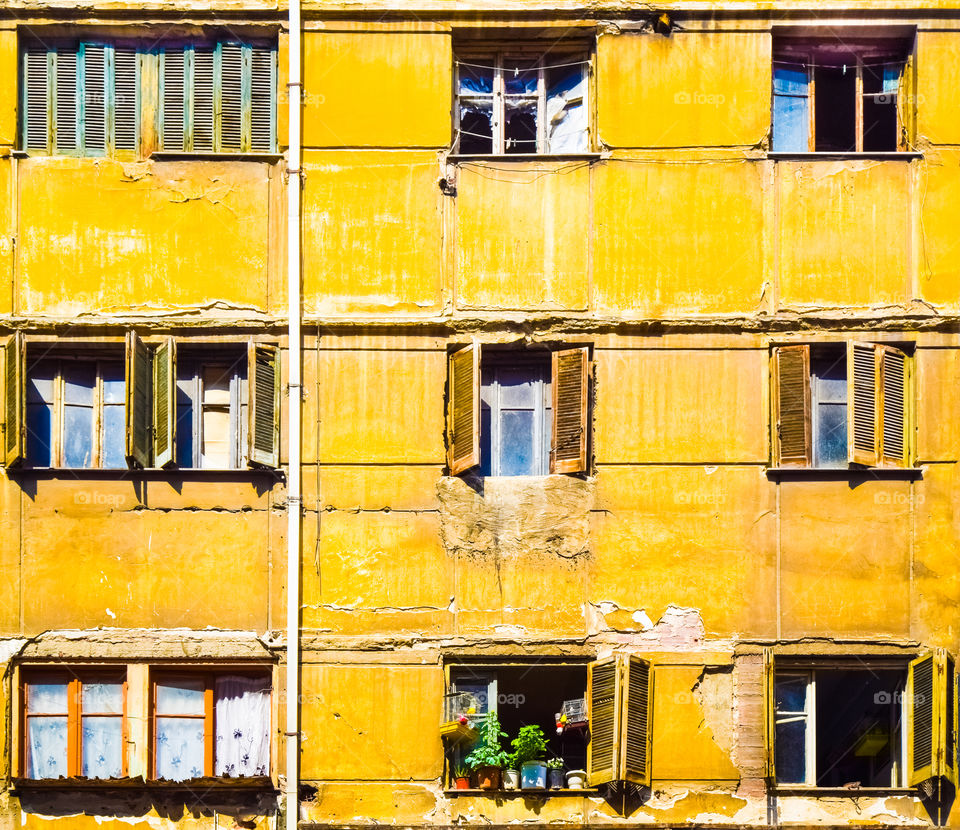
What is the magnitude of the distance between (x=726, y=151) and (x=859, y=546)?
4.34 m

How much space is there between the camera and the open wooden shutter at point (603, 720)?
13.0 metres

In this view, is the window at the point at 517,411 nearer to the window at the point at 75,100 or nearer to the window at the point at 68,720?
A: the window at the point at 68,720

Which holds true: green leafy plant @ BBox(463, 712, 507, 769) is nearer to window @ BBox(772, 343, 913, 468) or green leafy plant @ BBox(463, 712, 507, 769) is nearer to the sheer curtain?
the sheer curtain

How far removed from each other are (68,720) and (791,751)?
24.4 feet

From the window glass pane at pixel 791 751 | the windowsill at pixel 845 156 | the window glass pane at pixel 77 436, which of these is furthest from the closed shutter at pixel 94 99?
the window glass pane at pixel 791 751

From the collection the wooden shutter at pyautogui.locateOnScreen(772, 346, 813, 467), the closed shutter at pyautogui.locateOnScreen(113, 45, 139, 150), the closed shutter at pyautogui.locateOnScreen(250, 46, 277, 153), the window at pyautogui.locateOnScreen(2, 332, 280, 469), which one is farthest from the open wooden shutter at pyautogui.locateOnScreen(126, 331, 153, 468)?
the wooden shutter at pyautogui.locateOnScreen(772, 346, 813, 467)

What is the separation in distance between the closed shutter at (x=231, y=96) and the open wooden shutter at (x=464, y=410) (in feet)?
10.9

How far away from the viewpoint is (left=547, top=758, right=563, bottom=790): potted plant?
13180 mm

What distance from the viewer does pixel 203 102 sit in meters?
13.9

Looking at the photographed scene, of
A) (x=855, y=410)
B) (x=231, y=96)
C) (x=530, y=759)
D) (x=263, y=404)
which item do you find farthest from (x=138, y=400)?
(x=855, y=410)

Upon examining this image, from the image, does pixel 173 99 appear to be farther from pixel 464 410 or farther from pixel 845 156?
pixel 845 156

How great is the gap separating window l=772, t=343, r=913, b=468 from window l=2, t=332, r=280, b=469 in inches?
207

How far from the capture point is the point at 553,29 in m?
13.9

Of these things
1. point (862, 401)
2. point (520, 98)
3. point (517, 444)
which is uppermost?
point (520, 98)
